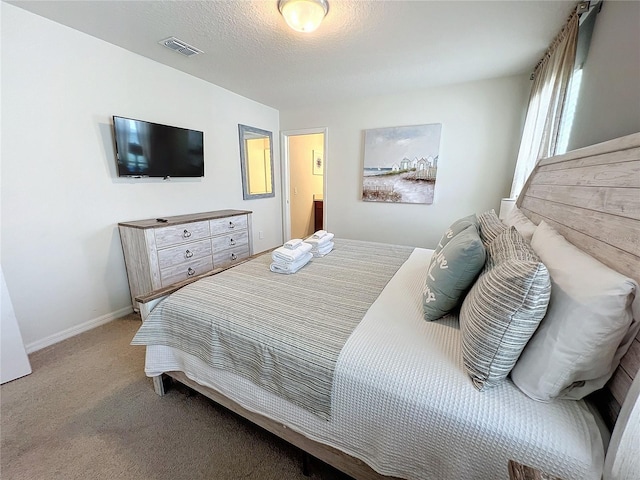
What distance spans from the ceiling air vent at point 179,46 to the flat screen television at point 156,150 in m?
0.67

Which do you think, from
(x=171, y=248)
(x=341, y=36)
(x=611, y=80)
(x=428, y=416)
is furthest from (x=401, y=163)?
(x=428, y=416)

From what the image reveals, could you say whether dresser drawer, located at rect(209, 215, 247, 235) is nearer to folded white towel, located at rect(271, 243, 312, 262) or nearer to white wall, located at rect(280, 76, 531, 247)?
folded white towel, located at rect(271, 243, 312, 262)

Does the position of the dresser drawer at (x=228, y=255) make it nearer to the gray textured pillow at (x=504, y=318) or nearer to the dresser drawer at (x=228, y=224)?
the dresser drawer at (x=228, y=224)

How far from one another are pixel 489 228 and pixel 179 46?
2819mm

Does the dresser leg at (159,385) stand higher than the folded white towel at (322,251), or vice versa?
the folded white towel at (322,251)

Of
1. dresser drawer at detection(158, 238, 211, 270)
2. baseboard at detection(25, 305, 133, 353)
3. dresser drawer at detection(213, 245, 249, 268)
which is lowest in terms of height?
baseboard at detection(25, 305, 133, 353)

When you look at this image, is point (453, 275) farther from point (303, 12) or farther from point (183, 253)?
point (183, 253)

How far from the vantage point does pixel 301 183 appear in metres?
5.06

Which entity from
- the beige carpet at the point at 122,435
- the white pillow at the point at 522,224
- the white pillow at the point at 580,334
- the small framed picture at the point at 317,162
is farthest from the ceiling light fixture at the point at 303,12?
the small framed picture at the point at 317,162

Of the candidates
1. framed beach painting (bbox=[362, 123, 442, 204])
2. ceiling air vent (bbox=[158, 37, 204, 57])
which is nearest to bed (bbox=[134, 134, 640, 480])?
framed beach painting (bbox=[362, 123, 442, 204])

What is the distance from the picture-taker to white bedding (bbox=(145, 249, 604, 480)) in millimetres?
668

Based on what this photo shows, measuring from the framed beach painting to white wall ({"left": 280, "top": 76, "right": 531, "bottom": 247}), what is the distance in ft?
0.30

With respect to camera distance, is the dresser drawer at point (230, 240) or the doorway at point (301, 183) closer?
the dresser drawer at point (230, 240)

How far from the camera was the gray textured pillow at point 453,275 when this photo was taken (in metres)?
1.04
